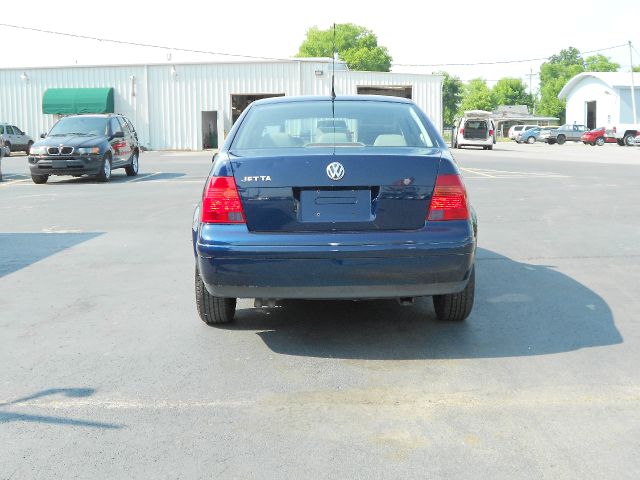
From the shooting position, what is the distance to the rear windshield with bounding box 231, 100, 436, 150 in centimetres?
511

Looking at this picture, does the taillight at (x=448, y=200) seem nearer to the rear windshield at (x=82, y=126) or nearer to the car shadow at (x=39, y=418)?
the car shadow at (x=39, y=418)

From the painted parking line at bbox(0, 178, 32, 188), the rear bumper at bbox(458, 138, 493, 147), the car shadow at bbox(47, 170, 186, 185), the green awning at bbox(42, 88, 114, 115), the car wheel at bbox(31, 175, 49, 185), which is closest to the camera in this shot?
the car wheel at bbox(31, 175, 49, 185)

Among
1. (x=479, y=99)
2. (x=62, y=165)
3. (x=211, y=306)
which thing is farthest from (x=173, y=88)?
(x=479, y=99)

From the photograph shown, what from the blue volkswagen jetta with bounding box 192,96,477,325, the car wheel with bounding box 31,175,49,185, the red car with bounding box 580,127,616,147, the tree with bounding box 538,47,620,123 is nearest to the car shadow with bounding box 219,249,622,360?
the blue volkswagen jetta with bounding box 192,96,477,325

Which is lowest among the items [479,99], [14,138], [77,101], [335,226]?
[335,226]

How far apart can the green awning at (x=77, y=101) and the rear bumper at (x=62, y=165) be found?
26974 millimetres

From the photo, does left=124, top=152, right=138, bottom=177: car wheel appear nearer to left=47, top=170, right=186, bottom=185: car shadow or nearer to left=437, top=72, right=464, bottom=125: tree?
left=47, top=170, right=186, bottom=185: car shadow

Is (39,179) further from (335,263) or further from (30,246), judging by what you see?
(335,263)

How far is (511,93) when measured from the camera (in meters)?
144

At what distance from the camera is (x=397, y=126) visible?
5359 mm

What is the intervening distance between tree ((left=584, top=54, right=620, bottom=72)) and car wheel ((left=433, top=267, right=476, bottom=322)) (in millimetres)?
148479

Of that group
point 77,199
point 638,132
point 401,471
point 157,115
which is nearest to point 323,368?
point 401,471

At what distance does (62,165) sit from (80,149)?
1.81ft

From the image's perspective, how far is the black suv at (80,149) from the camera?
18234 mm
